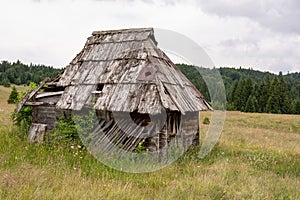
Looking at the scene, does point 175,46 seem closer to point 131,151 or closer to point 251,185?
point 131,151

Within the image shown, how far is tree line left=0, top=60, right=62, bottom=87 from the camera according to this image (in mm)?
73250

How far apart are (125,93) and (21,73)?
8000 cm

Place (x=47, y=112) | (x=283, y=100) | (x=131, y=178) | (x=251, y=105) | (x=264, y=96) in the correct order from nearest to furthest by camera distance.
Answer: (x=131, y=178) → (x=47, y=112) → (x=283, y=100) → (x=251, y=105) → (x=264, y=96)

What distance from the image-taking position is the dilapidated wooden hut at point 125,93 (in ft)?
27.0

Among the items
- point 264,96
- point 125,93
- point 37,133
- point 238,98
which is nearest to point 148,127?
point 125,93

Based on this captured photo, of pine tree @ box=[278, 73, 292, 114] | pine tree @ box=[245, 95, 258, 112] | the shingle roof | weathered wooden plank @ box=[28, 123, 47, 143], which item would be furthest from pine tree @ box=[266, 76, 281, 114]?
weathered wooden plank @ box=[28, 123, 47, 143]

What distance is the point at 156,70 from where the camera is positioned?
8898 millimetres

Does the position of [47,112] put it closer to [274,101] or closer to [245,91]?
[274,101]

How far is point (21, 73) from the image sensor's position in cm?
8062

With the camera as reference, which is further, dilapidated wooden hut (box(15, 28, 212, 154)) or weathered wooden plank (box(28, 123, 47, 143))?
weathered wooden plank (box(28, 123, 47, 143))

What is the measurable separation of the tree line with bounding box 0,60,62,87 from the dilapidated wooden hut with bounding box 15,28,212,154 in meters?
59.3

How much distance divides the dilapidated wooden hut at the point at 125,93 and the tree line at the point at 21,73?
59.3 meters

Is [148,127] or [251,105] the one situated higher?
[251,105]

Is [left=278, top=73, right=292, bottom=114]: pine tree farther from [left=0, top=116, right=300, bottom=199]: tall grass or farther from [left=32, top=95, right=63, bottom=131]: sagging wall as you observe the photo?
[left=32, top=95, right=63, bottom=131]: sagging wall
